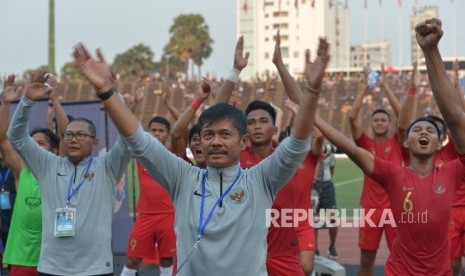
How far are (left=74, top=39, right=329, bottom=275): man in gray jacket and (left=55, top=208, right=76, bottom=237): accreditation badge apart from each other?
1.83 m

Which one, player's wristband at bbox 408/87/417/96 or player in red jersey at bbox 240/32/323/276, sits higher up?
player's wristband at bbox 408/87/417/96

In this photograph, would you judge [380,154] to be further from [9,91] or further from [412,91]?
[9,91]

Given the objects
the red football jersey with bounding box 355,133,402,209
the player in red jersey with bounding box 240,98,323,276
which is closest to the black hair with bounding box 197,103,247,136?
the player in red jersey with bounding box 240,98,323,276

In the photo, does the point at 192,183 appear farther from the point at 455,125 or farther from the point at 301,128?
the point at 455,125

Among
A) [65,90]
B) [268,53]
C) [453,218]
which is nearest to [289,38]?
[268,53]

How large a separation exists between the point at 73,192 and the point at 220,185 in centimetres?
212

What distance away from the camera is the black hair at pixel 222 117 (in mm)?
4203

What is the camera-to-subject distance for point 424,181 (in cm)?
615

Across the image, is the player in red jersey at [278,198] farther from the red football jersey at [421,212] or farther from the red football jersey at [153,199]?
the red football jersey at [153,199]

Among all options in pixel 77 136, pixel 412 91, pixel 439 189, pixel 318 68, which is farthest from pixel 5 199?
pixel 318 68

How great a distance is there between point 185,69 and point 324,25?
27.7m

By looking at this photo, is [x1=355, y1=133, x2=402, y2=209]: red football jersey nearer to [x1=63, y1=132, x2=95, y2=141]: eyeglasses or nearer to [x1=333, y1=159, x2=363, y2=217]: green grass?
[x1=63, y1=132, x2=95, y2=141]: eyeglasses

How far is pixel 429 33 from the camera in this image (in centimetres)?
383

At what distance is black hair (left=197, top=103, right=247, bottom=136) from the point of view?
4.20 m
